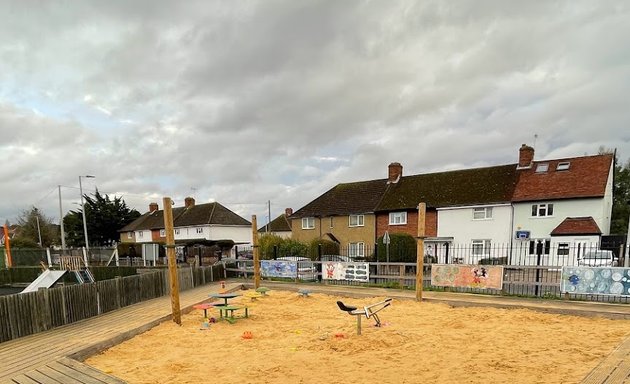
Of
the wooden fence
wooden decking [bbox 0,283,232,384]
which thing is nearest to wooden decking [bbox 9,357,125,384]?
wooden decking [bbox 0,283,232,384]

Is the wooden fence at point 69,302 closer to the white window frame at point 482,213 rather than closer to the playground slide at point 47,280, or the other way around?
the playground slide at point 47,280

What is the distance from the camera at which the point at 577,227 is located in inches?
893

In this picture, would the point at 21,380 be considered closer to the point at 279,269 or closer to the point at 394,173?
the point at 279,269

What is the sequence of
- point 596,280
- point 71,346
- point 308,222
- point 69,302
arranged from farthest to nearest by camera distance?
point 308,222, point 596,280, point 69,302, point 71,346

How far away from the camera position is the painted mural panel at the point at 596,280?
9.80 metres

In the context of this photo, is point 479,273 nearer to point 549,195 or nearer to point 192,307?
point 192,307

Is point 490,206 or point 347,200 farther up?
point 347,200

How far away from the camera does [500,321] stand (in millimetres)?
8867

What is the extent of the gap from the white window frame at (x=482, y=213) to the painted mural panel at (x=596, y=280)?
54.2 feet

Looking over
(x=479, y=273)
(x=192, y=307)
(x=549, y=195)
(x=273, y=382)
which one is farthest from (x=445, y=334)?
(x=549, y=195)

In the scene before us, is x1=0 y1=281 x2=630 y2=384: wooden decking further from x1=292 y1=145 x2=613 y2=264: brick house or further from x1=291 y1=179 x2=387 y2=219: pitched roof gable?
x1=291 y1=179 x2=387 y2=219: pitched roof gable

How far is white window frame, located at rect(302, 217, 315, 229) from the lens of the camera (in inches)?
1371

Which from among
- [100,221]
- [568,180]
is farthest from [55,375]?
[100,221]

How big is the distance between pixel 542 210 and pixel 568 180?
2731 mm
